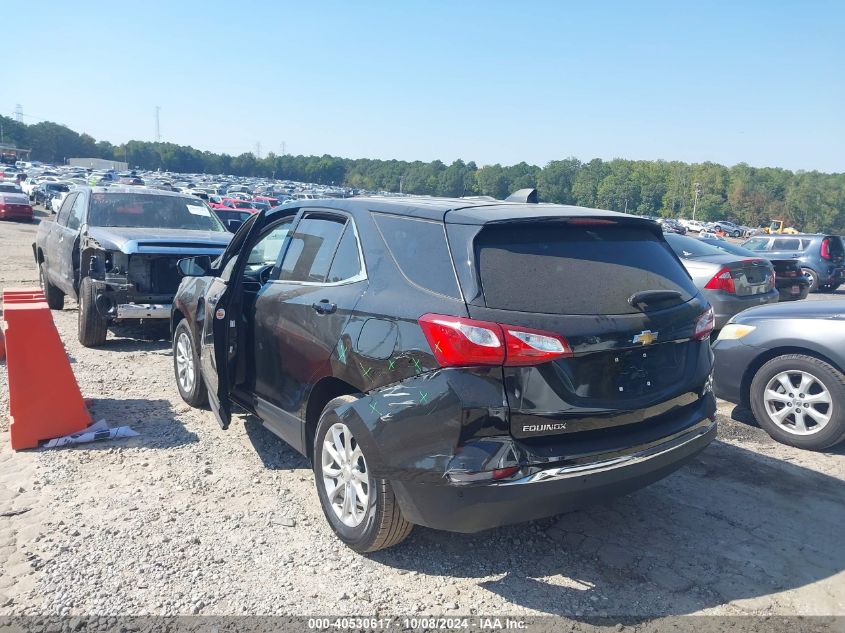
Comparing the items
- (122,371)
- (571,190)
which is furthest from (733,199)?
(122,371)

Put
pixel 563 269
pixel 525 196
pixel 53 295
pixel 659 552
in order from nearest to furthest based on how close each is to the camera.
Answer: pixel 563 269
pixel 659 552
pixel 525 196
pixel 53 295

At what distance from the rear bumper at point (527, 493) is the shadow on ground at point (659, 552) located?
480 mm

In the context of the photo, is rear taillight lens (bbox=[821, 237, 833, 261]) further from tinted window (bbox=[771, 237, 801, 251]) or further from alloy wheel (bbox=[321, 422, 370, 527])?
alloy wheel (bbox=[321, 422, 370, 527])

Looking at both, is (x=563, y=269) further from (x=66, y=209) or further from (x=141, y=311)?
(x=66, y=209)

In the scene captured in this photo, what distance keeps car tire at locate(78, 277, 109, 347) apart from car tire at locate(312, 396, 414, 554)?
16.4ft

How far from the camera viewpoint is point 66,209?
31.9 ft

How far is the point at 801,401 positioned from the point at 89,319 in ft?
23.8

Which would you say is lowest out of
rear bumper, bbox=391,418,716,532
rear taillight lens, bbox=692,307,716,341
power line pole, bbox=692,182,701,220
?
rear bumper, bbox=391,418,716,532

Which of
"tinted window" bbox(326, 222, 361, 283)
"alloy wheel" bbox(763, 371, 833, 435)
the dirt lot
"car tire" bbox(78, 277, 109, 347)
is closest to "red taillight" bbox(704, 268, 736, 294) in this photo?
"alloy wheel" bbox(763, 371, 833, 435)

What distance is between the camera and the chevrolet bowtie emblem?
10.1 ft

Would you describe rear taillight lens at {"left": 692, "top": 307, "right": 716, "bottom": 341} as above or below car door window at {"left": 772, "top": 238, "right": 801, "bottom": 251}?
above

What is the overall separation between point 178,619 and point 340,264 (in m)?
1.94

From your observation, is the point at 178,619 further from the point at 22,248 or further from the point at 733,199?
the point at 733,199

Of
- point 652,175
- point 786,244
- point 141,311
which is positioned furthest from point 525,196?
point 652,175
